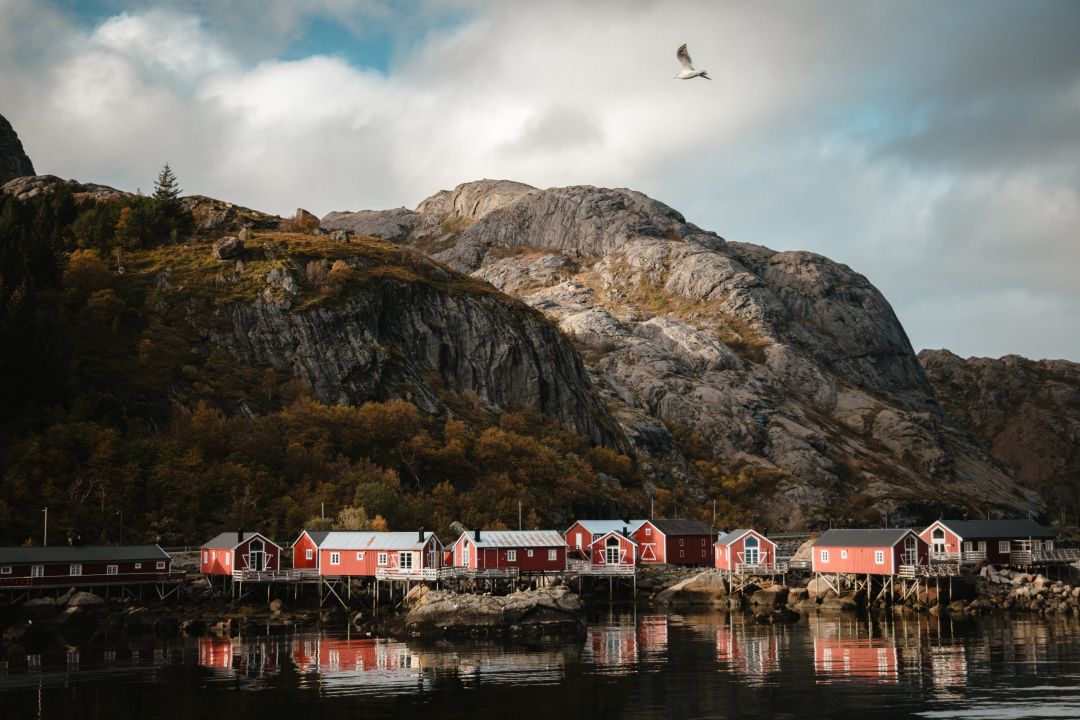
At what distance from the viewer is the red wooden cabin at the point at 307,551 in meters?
83.7

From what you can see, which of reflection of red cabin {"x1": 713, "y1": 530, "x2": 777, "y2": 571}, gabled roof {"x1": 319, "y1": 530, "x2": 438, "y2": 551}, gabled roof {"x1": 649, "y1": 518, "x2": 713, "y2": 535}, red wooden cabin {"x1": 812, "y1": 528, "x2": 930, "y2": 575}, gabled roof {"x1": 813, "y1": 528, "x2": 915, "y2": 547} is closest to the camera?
gabled roof {"x1": 319, "y1": 530, "x2": 438, "y2": 551}

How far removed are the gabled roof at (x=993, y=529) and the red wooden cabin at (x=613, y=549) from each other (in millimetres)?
30163

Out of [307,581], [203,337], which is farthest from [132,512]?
[203,337]

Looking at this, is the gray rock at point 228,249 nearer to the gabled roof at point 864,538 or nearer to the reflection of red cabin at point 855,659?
the gabled roof at point 864,538

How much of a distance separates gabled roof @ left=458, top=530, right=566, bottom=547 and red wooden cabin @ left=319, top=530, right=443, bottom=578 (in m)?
4.68

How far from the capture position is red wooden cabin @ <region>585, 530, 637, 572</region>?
335ft

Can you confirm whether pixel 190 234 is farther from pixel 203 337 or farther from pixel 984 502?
pixel 984 502

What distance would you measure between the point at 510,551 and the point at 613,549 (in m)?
20.9

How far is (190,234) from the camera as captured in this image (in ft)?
517

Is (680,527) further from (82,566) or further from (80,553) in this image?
(80,553)

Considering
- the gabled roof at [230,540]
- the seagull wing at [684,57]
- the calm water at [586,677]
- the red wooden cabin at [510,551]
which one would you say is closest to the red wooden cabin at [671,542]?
the red wooden cabin at [510,551]

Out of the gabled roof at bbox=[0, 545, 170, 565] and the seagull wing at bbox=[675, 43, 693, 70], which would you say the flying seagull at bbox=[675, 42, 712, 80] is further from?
the gabled roof at bbox=[0, 545, 170, 565]

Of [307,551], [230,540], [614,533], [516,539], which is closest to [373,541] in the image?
[307,551]

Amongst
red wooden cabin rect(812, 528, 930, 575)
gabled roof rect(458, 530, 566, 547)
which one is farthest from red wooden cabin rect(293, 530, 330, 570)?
red wooden cabin rect(812, 528, 930, 575)
